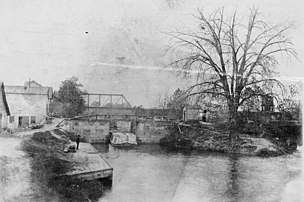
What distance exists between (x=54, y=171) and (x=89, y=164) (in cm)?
24

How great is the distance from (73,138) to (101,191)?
1.42ft

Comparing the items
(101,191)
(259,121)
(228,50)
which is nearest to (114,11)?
(228,50)

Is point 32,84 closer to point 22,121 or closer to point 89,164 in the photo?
point 22,121

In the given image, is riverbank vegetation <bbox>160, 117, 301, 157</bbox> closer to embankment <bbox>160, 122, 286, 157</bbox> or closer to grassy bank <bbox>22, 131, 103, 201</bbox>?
embankment <bbox>160, 122, 286, 157</bbox>

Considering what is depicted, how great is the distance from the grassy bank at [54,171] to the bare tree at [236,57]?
1.06 meters

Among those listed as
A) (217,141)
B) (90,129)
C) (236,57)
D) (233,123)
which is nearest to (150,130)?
(90,129)

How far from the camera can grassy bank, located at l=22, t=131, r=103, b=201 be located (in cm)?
196

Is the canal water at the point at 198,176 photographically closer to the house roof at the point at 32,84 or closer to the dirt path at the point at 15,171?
the dirt path at the point at 15,171

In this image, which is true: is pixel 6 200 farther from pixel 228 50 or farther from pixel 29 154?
pixel 228 50

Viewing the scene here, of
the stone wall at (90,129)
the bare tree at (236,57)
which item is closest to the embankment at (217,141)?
the bare tree at (236,57)

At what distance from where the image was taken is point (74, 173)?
2.04 meters

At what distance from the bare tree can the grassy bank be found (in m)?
1.06

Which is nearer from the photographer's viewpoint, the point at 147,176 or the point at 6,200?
the point at 6,200

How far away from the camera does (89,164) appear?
2111 mm
